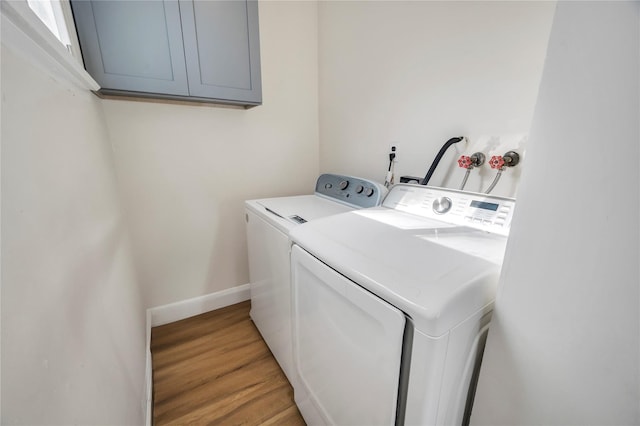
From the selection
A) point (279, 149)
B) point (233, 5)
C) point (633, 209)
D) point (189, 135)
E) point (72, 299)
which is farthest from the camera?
point (279, 149)

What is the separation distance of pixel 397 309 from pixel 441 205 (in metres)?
0.69

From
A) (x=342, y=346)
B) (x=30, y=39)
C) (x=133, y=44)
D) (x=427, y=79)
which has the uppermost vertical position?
(x=133, y=44)

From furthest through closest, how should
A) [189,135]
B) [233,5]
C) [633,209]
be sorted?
[189,135]
[233,5]
[633,209]

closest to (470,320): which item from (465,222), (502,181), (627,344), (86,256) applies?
(627,344)

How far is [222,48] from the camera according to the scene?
139 centimetres

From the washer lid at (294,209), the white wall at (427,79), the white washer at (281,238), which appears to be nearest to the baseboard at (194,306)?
the white washer at (281,238)

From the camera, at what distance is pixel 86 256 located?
2.17 feet

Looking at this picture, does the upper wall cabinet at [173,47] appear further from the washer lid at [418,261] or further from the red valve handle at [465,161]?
the red valve handle at [465,161]

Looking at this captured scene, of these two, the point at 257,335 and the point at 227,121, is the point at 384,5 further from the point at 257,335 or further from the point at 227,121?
the point at 257,335

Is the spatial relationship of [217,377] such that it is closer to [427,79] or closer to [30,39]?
[30,39]

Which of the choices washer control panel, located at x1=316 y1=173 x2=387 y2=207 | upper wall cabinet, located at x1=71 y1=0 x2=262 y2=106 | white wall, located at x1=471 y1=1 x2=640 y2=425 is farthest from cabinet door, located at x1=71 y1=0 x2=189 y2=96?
white wall, located at x1=471 y1=1 x2=640 y2=425

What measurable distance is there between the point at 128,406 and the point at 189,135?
56.1 inches

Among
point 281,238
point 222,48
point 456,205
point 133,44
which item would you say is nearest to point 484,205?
point 456,205

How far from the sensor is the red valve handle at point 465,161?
1122 millimetres
